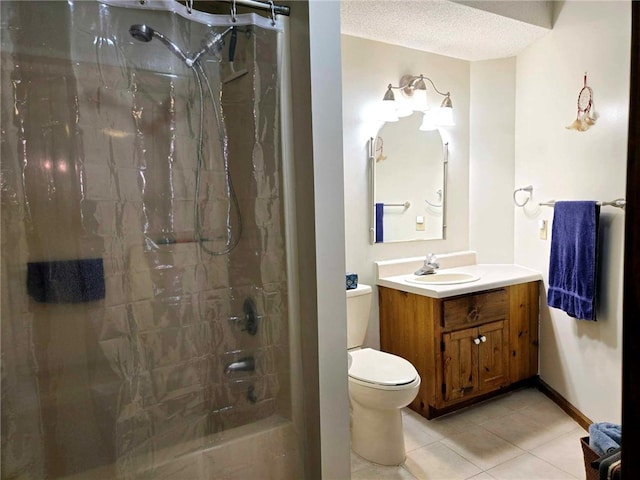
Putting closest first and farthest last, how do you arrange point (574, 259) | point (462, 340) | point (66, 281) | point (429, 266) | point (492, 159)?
point (66, 281)
point (574, 259)
point (462, 340)
point (429, 266)
point (492, 159)

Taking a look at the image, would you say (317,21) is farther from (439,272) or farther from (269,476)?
(439,272)

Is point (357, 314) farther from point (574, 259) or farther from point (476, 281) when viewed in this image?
point (574, 259)

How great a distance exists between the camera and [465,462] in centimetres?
217

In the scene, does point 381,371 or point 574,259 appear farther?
point 574,259

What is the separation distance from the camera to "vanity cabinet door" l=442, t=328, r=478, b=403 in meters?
2.49

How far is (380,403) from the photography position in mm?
2086

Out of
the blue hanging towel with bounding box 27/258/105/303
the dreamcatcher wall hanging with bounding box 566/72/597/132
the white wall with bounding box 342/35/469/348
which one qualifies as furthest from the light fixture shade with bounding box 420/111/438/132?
the blue hanging towel with bounding box 27/258/105/303

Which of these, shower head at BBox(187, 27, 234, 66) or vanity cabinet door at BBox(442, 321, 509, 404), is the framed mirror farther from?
shower head at BBox(187, 27, 234, 66)

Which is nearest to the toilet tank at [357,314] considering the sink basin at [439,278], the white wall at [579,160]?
the sink basin at [439,278]

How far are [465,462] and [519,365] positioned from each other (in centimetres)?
96

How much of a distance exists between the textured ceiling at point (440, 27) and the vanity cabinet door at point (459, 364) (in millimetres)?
1859

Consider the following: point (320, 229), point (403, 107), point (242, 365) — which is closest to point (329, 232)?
point (320, 229)

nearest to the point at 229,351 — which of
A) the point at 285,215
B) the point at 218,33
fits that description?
the point at 285,215

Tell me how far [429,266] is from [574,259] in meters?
0.86
